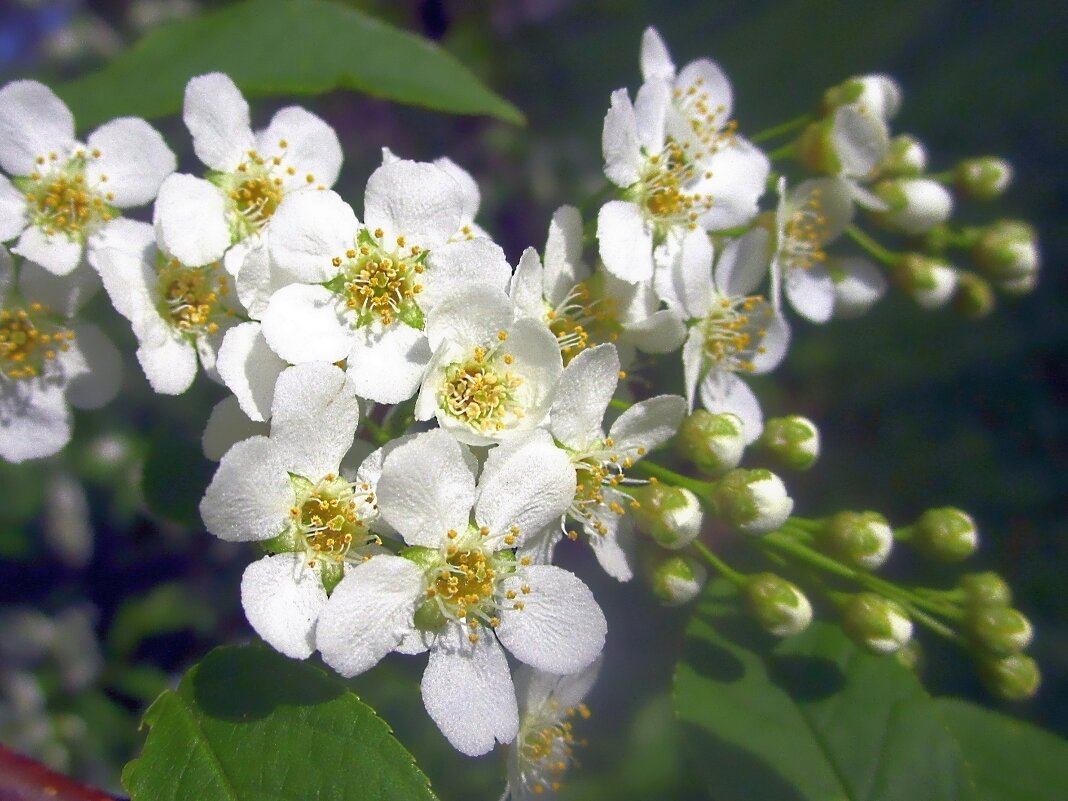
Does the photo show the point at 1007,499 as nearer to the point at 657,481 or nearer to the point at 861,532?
the point at 861,532

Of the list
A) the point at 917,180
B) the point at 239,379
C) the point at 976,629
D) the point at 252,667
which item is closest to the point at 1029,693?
the point at 976,629

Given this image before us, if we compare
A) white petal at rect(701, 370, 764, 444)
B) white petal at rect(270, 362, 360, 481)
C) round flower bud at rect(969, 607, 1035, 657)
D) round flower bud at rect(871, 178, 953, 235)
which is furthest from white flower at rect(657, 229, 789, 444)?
white petal at rect(270, 362, 360, 481)

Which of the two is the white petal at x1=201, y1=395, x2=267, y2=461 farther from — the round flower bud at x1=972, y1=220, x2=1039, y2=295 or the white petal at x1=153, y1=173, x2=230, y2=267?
the round flower bud at x1=972, y1=220, x2=1039, y2=295

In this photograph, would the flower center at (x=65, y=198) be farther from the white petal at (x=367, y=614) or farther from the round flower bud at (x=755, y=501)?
the round flower bud at (x=755, y=501)

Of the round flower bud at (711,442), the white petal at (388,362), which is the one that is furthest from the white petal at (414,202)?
the round flower bud at (711,442)

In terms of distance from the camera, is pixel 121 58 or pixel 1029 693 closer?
pixel 1029 693

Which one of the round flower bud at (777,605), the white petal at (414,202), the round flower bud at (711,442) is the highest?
the white petal at (414,202)
